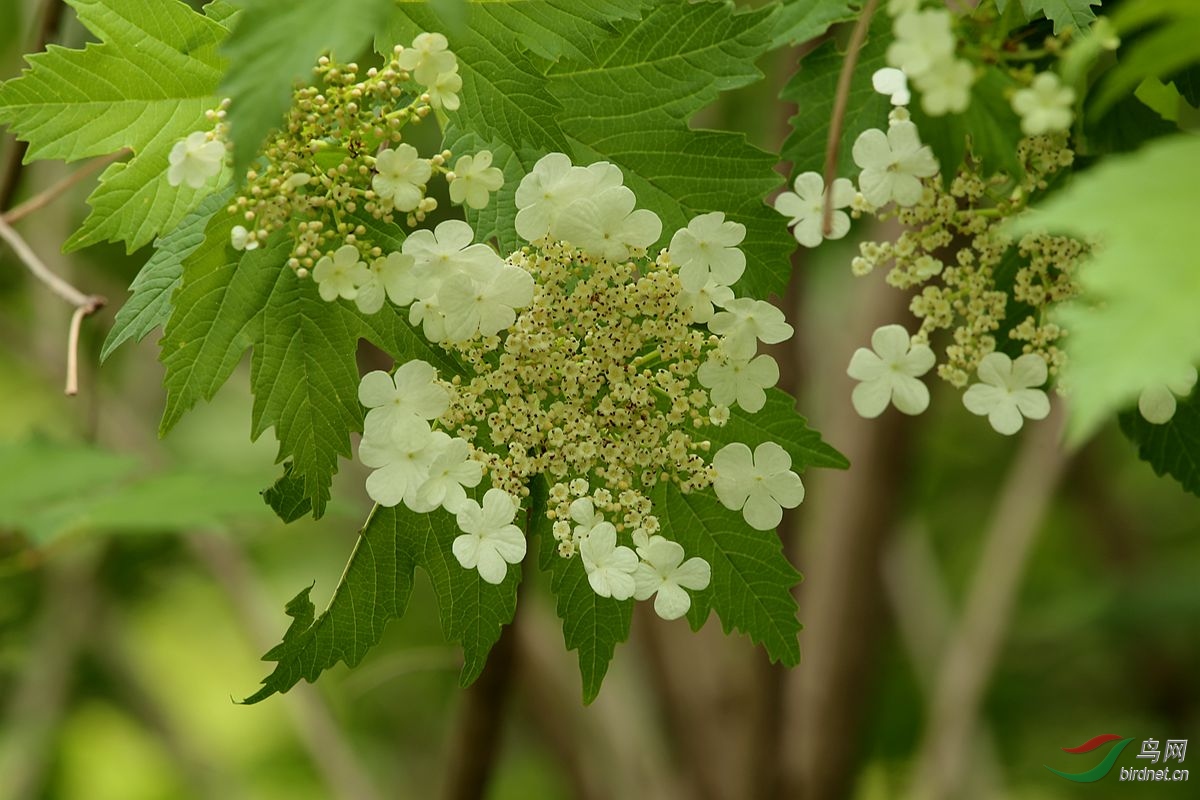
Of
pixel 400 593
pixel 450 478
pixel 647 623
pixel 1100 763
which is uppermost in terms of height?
pixel 450 478

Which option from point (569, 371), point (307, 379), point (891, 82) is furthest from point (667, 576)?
point (891, 82)

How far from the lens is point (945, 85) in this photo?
0.56m

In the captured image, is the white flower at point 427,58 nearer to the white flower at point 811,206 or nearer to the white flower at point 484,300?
the white flower at point 484,300

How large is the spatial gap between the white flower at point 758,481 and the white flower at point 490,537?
5.3 inches

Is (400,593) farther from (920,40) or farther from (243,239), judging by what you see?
(920,40)

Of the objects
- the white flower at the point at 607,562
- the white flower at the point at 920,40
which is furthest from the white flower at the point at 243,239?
the white flower at the point at 920,40

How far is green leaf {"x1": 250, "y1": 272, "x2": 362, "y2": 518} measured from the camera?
2.28 feet

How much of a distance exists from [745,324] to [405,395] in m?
0.21

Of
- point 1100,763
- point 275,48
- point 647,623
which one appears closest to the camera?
point 275,48

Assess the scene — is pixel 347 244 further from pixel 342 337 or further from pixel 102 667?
pixel 102 667

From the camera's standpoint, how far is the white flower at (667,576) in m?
0.69

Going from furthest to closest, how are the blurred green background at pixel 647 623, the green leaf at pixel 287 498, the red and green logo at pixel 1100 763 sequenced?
the blurred green background at pixel 647 623 → the red and green logo at pixel 1100 763 → the green leaf at pixel 287 498

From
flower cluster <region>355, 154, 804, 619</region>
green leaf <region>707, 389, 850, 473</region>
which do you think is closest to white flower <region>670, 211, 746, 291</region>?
flower cluster <region>355, 154, 804, 619</region>

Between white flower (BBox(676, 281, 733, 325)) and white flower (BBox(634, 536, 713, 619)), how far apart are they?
0.14m
